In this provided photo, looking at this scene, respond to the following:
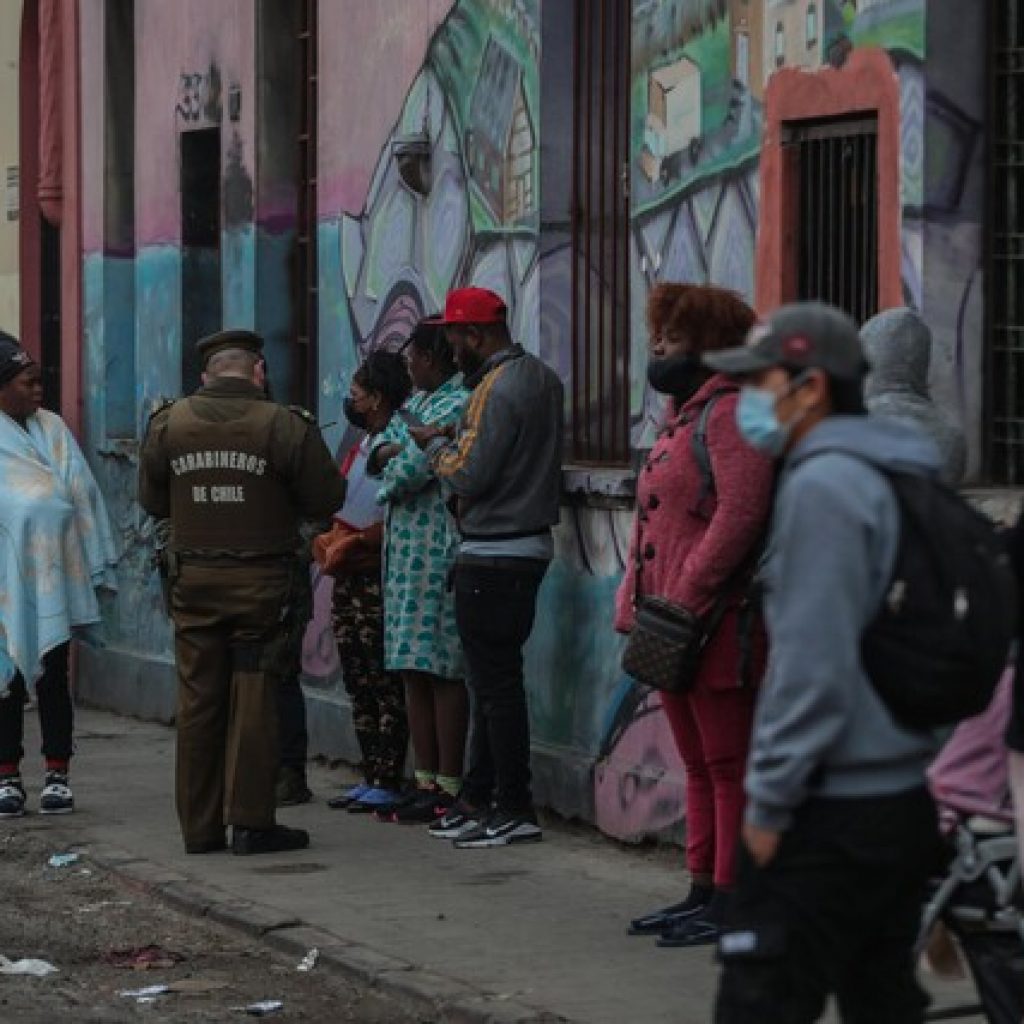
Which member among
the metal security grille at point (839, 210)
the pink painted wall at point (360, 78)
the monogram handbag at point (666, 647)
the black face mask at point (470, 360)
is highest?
the pink painted wall at point (360, 78)

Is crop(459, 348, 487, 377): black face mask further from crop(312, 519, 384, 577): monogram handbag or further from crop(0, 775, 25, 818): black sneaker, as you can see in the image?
crop(0, 775, 25, 818): black sneaker

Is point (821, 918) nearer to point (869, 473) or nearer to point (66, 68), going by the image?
point (869, 473)

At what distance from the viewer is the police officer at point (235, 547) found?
1138 centimetres

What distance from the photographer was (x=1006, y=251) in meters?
9.93

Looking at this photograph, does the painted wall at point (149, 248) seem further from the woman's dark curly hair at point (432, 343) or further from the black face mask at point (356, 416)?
the woman's dark curly hair at point (432, 343)

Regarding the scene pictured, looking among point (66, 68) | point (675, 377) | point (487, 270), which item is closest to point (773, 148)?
point (675, 377)

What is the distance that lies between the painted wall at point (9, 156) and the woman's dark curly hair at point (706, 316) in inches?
433

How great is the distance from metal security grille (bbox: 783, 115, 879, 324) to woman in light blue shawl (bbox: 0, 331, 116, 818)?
3740 millimetres

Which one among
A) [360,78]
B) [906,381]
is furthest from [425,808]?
[906,381]

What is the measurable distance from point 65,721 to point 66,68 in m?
6.57

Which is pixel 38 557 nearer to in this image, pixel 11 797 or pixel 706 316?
pixel 11 797

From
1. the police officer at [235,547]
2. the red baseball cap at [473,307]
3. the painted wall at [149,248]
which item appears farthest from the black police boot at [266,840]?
the painted wall at [149,248]

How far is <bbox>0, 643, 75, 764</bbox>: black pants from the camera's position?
42.0 ft

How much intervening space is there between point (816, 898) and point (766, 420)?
35.4 inches
